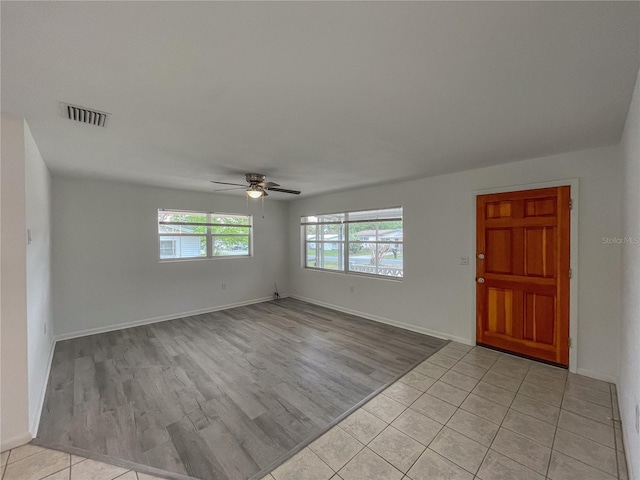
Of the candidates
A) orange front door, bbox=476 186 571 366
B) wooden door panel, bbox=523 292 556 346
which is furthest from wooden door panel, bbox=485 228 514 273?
wooden door panel, bbox=523 292 556 346

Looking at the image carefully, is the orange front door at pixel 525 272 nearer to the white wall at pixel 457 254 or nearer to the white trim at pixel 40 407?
the white wall at pixel 457 254

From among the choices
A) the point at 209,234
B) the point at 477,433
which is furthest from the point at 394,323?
the point at 209,234

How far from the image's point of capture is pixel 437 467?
1701 millimetres

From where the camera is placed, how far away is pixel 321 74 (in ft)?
4.75

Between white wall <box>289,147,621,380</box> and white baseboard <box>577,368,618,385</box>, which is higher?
white wall <box>289,147,621,380</box>

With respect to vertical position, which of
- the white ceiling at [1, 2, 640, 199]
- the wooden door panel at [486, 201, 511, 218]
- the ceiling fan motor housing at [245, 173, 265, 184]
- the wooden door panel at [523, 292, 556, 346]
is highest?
the white ceiling at [1, 2, 640, 199]

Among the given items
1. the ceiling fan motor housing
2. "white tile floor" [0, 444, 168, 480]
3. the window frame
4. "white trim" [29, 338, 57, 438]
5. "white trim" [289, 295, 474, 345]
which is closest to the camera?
"white tile floor" [0, 444, 168, 480]

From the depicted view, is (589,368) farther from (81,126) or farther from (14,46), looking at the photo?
(81,126)

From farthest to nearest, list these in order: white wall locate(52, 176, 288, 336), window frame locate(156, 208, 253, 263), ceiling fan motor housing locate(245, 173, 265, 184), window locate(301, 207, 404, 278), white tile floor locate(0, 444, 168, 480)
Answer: window frame locate(156, 208, 253, 263) → window locate(301, 207, 404, 278) → white wall locate(52, 176, 288, 336) → ceiling fan motor housing locate(245, 173, 265, 184) → white tile floor locate(0, 444, 168, 480)

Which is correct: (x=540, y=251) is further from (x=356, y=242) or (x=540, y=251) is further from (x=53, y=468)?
(x=53, y=468)

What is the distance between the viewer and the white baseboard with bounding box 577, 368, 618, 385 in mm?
2631

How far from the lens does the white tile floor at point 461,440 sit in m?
1.67

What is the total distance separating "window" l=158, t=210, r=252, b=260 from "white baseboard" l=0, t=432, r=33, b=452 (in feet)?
10.4

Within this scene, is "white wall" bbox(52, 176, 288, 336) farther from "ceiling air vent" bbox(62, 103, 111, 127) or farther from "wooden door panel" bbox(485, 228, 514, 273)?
"wooden door panel" bbox(485, 228, 514, 273)
